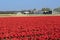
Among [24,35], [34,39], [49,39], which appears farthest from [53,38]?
[24,35]

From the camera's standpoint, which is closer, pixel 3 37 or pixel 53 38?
pixel 53 38

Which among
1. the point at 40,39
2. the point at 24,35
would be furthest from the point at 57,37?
the point at 24,35

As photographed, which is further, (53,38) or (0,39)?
(0,39)

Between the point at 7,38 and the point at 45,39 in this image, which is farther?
the point at 7,38

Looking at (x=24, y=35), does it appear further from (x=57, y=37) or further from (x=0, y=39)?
(x=57, y=37)

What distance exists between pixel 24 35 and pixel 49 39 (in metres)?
1.10

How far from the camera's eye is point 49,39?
5.14 meters

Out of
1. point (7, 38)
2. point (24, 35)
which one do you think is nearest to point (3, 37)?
point (7, 38)

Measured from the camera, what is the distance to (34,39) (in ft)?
16.4

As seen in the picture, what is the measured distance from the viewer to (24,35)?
6.10 metres

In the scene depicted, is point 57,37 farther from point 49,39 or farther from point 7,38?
point 7,38

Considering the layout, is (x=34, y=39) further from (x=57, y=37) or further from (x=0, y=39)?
(x=0, y=39)

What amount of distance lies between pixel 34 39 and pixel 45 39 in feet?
0.75

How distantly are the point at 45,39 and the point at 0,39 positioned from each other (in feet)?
4.68
